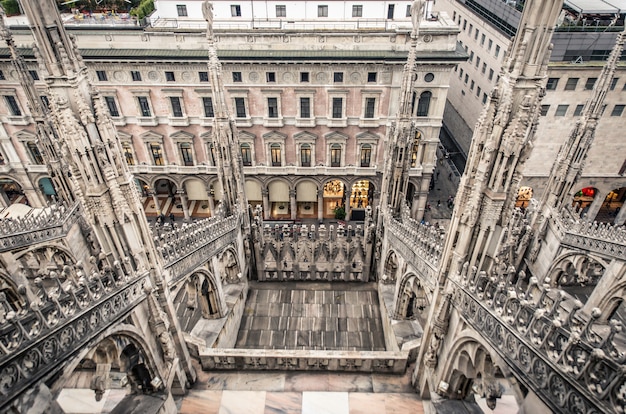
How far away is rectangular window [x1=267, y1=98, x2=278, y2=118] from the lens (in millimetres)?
37719

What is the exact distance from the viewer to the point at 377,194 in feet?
137

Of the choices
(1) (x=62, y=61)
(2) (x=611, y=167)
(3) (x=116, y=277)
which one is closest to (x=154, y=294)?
(3) (x=116, y=277)

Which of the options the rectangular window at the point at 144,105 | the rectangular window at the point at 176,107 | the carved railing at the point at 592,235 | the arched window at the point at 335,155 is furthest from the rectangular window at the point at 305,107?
the carved railing at the point at 592,235

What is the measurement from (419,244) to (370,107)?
23450 millimetres

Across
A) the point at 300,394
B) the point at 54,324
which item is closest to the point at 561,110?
the point at 300,394

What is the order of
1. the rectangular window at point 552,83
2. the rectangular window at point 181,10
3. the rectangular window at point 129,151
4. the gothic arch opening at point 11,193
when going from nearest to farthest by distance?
the rectangular window at point 552,83 → the rectangular window at point 129,151 → the rectangular window at point 181,10 → the gothic arch opening at point 11,193

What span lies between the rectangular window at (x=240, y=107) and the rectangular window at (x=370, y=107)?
1232cm

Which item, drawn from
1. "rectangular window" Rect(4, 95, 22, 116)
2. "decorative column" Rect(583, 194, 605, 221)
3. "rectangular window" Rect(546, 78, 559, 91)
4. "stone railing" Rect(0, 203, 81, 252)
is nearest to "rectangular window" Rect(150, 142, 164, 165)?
"rectangular window" Rect(4, 95, 22, 116)

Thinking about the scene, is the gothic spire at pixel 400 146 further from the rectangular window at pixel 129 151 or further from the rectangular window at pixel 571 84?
the rectangular window at pixel 129 151

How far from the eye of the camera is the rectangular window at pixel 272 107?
37719 mm

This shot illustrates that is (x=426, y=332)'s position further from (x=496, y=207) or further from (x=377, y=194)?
(x=377, y=194)

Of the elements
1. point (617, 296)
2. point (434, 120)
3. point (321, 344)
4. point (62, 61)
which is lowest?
point (321, 344)

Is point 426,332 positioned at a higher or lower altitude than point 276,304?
higher

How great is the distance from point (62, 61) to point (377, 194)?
3462 cm
